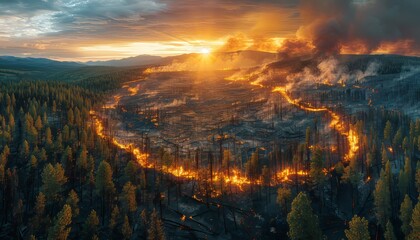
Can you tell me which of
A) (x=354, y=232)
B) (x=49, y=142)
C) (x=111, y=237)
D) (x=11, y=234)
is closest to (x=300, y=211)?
(x=354, y=232)

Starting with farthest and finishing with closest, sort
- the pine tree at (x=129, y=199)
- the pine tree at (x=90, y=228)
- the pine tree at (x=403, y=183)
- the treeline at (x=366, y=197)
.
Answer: the pine tree at (x=403, y=183) < the pine tree at (x=129, y=199) < the pine tree at (x=90, y=228) < the treeline at (x=366, y=197)

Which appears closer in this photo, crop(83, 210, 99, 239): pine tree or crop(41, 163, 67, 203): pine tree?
crop(83, 210, 99, 239): pine tree

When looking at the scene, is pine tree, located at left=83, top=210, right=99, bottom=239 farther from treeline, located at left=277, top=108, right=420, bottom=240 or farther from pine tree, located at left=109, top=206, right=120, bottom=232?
treeline, located at left=277, top=108, right=420, bottom=240

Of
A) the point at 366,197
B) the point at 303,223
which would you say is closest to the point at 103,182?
the point at 303,223

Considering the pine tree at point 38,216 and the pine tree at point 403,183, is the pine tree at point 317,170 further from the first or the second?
the pine tree at point 38,216

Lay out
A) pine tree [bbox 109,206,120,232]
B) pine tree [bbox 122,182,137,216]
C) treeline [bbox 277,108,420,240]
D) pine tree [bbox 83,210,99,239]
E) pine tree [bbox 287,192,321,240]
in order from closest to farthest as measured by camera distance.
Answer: pine tree [bbox 287,192,321,240]
treeline [bbox 277,108,420,240]
pine tree [bbox 83,210,99,239]
pine tree [bbox 109,206,120,232]
pine tree [bbox 122,182,137,216]

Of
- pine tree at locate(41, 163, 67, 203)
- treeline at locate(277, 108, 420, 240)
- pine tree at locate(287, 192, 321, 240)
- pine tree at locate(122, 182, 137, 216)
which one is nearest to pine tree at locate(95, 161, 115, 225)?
pine tree at locate(122, 182, 137, 216)

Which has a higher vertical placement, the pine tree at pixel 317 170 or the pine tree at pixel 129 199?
the pine tree at pixel 317 170

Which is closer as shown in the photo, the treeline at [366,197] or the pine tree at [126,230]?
the treeline at [366,197]

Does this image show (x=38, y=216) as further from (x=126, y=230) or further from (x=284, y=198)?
(x=284, y=198)

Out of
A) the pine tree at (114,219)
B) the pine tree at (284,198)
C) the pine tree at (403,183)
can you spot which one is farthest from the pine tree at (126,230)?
the pine tree at (403,183)

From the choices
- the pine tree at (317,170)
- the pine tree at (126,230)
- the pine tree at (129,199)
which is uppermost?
the pine tree at (317,170)
